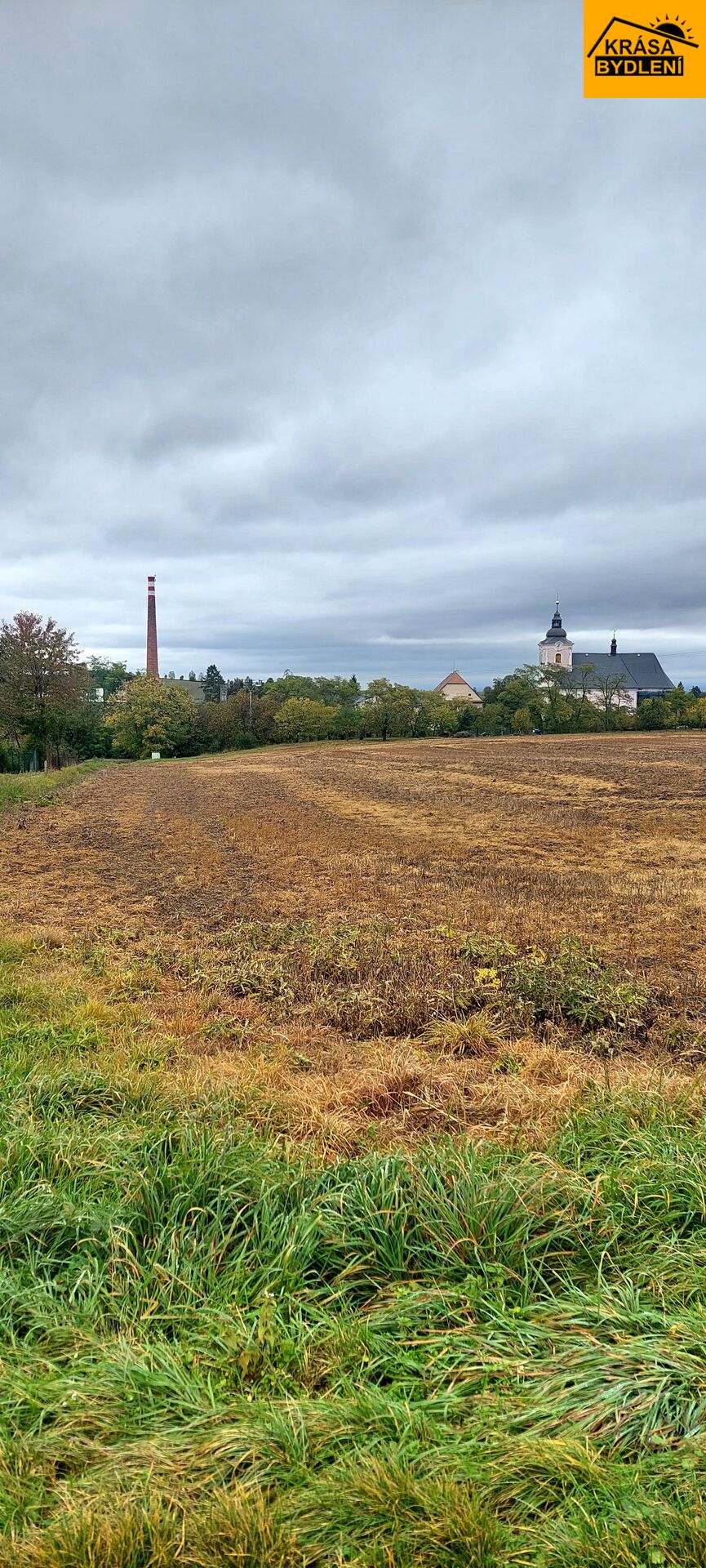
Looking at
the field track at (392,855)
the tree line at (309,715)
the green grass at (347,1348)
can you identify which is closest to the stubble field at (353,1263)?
the green grass at (347,1348)

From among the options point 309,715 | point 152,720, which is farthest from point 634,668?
point 152,720

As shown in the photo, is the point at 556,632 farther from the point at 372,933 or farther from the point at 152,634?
the point at 372,933

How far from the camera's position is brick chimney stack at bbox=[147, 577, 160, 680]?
286 ft

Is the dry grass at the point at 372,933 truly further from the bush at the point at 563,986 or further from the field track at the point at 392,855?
the bush at the point at 563,986

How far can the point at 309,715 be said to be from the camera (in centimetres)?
8281

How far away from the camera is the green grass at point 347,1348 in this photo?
72.2 inches

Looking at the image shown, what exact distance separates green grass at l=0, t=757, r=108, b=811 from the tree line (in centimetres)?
859

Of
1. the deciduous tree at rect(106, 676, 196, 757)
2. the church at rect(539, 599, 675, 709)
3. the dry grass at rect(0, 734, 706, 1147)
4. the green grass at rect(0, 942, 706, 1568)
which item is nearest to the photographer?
the green grass at rect(0, 942, 706, 1568)

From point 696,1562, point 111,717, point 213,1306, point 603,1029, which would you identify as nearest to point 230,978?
point 603,1029

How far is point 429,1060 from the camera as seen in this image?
514 centimetres

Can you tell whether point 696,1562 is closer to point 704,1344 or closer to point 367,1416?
point 704,1344

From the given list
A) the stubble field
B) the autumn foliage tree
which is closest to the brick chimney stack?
the autumn foliage tree

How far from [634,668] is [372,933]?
15513cm

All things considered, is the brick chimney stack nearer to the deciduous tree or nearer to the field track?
the deciduous tree
